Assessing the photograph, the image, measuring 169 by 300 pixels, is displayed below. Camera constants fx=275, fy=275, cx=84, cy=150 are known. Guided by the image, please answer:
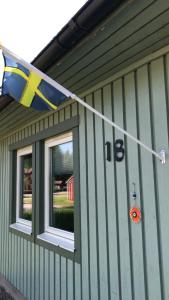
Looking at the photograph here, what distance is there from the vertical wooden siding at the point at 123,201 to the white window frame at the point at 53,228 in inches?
6.8

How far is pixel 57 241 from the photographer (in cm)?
327

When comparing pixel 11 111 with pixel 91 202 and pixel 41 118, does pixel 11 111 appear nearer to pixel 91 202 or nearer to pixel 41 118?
pixel 41 118

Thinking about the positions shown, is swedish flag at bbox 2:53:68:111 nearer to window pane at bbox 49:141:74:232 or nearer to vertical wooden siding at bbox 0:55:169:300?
vertical wooden siding at bbox 0:55:169:300

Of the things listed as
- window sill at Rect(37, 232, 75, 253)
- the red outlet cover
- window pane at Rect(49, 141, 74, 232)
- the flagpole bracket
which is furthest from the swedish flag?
window sill at Rect(37, 232, 75, 253)

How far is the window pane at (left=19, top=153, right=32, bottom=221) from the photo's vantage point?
14.1 feet

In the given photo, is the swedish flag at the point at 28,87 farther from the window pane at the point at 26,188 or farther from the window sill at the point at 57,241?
the window pane at the point at 26,188

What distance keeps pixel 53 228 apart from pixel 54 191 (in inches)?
18.7

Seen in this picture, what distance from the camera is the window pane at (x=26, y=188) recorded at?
4312mm

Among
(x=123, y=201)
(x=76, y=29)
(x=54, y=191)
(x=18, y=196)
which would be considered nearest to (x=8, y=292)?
(x=18, y=196)

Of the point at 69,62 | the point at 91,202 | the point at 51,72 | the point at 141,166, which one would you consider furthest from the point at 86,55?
the point at 91,202

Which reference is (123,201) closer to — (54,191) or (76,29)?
(76,29)

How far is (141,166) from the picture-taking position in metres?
2.11

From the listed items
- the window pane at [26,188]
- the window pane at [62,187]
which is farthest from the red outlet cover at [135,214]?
the window pane at [26,188]

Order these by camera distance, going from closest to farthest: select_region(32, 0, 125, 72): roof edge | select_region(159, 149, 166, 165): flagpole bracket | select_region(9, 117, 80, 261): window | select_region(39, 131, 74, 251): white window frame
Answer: select_region(32, 0, 125, 72): roof edge < select_region(159, 149, 166, 165): flagpole bracket < select_region(9, 117, 80, 261): window < select_region(39, 131, 74, 251): white window frame
